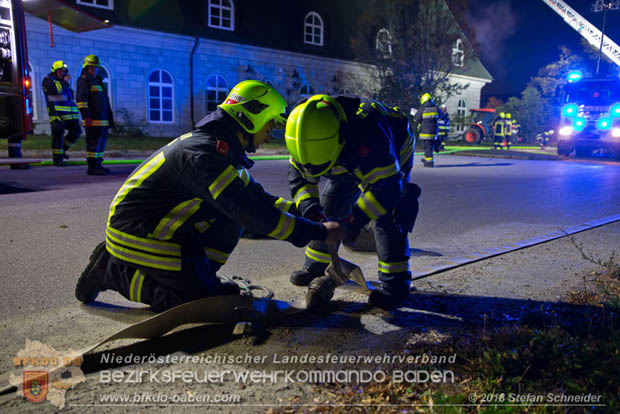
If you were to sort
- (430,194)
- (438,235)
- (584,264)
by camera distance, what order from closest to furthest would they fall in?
(584,264), (438,235), (430,194)

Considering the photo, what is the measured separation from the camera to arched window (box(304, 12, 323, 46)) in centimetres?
2708

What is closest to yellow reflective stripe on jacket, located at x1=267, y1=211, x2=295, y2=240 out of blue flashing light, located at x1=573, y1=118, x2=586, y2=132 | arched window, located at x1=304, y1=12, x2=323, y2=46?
blue flashing light, located at x1=573, y1=118, x2=586, y2=132

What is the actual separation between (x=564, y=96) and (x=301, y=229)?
1939 centimetres

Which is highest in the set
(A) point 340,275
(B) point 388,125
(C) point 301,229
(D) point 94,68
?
(D) point 94,68

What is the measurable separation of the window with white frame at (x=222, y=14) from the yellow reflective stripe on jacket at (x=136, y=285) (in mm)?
22553

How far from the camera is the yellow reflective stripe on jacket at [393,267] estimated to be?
3.29 meters

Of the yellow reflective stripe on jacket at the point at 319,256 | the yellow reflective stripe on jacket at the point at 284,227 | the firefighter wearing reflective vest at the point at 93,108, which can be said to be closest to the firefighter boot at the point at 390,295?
the yellow reflective stripe on jacket at the point at 319,256

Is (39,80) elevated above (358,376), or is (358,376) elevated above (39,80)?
(39,80)

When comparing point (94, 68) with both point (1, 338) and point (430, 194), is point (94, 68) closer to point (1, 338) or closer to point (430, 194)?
point (430, 194)

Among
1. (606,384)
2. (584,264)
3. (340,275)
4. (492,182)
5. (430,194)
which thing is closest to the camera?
(606,384)

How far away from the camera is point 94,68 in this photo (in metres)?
9.03

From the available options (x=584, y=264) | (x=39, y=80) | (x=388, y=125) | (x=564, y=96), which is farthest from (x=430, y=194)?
(x=39, y=80)

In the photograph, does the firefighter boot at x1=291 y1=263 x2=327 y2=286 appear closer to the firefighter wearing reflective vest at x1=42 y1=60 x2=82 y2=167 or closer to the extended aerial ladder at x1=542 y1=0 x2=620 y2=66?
the firefighter wearing reflective vest at x1=42 y1=60 x2=82 y2=167

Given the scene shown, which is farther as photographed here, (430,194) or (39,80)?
(39,80)
